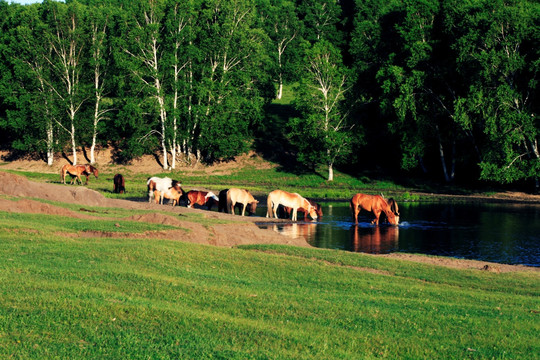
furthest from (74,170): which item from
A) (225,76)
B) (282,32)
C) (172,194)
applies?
(282,32)

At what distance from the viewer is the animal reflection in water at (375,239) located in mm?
26417

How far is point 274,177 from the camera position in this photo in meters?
62.3

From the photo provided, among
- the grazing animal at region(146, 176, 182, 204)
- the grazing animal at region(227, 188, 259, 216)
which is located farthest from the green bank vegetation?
the grazing animal at region(146, 176, 182, 204)

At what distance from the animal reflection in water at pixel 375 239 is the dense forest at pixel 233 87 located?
21515 mm

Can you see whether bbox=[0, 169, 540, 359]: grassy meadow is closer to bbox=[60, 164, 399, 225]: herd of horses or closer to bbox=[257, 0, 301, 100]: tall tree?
bbox=[60, 164, 399, 225]: herd of horses

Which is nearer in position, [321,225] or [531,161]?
[321,225]

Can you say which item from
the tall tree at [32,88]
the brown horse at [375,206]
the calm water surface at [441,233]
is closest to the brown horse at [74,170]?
the tall tree at [32,88]

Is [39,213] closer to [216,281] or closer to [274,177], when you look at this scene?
[216,281]

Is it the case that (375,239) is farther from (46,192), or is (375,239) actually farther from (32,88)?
(32,88)

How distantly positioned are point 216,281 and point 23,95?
59291mm

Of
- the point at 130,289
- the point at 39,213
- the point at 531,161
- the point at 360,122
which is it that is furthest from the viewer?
the point at 360,122

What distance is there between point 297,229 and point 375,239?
452 centimetres

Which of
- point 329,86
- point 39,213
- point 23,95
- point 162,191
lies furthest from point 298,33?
point 39,213

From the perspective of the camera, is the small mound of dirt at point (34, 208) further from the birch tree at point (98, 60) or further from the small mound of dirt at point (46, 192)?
the birch tree at point (98, 60)
